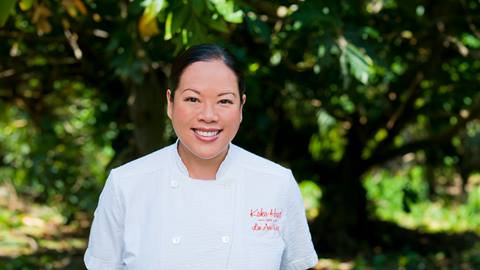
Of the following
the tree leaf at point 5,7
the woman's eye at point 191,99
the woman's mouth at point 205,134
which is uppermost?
the tree leaf at point 5,7

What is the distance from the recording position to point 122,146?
216 inches

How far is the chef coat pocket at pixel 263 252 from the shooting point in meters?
1.80

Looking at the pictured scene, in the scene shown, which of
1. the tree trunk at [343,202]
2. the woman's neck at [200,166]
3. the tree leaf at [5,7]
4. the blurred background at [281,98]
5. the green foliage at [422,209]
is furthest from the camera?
the green foliage at [422,209]

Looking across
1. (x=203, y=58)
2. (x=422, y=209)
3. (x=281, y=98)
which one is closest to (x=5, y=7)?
(x=203, y=58)

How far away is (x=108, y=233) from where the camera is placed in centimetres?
182

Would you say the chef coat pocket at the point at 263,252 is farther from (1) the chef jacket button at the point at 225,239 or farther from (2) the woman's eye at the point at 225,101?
(2) the woman's eye at the point at 225,101

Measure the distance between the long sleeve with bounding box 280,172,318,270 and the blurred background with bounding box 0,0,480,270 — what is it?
0.90m

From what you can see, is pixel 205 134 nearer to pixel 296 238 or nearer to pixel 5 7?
pixel 296 238

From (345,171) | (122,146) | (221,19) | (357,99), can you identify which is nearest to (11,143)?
(122,146)

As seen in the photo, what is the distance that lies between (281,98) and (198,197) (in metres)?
4.01

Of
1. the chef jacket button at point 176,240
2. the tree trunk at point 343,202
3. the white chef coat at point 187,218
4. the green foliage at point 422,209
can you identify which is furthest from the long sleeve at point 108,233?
the green foliage at point 422,209

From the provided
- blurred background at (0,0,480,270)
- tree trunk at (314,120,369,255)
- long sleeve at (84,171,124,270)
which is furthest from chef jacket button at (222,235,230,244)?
tree trunk at (314,120,369,255)

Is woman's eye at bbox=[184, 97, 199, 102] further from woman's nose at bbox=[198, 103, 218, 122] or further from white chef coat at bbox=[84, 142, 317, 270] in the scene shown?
white chef coat at bbox=[84, 142, 317, 270]

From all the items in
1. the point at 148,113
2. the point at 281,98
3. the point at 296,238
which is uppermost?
the point at 281,98
